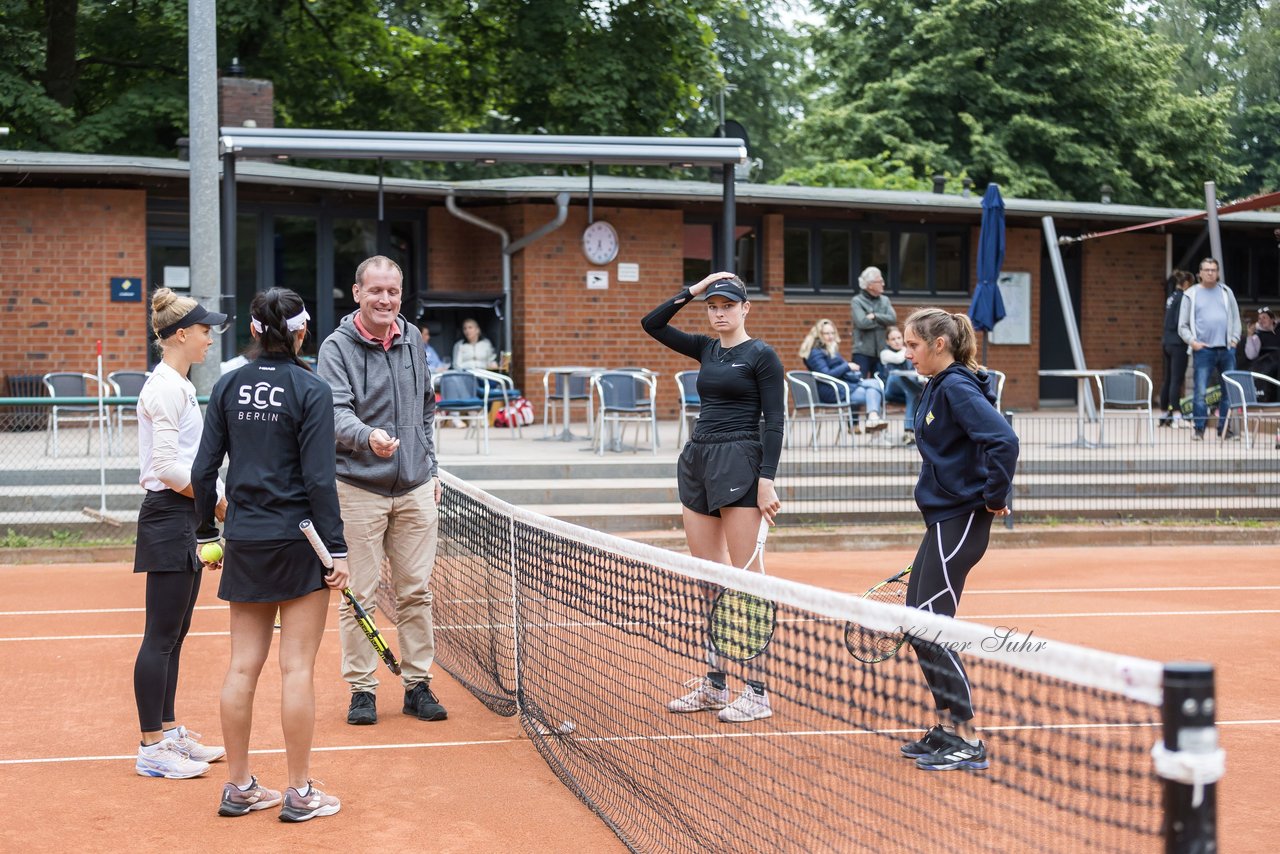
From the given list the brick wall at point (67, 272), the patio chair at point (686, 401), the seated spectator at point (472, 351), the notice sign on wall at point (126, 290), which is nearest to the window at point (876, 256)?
the seated spectator at point (472, 351)

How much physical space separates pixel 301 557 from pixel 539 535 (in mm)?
1905

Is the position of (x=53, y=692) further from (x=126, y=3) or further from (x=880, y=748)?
(x=126, y=3)

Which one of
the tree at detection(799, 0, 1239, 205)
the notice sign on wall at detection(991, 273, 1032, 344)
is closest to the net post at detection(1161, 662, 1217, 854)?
the notice sign on wall at detection(991, 273, 1032, 344)

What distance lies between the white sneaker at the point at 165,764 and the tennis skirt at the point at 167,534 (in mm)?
736

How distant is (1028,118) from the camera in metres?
36.3

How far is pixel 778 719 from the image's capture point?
6469 mm

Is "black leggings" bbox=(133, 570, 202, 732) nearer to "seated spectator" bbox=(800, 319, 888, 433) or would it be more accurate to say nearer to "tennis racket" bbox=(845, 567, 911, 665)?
"tennis racket" bbox=(845, 567, 911, 665)

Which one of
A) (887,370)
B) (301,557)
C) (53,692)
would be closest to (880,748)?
(301,557)

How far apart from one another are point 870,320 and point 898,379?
1274 millimetres

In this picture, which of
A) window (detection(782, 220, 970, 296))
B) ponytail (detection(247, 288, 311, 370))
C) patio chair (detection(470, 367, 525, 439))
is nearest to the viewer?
ponytail (detection(247, 288, 311, 370))

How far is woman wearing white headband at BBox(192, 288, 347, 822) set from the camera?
5.11 metres

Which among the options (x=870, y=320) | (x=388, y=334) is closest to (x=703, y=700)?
(x=388, y=334)

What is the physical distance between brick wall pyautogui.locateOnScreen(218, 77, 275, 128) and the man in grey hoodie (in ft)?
54.4

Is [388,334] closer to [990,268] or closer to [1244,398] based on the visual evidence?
[990,268]
